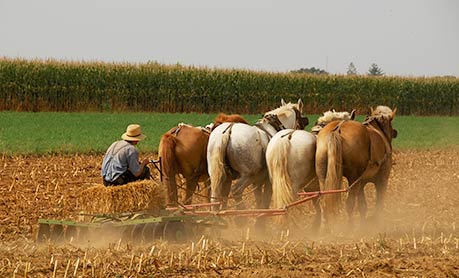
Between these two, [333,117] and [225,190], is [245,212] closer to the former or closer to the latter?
[225,190]

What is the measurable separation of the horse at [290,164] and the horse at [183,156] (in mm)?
1224

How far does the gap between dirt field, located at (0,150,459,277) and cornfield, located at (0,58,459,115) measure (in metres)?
21.3

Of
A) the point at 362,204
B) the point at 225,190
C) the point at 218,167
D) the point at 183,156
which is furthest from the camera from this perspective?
the point at 362,204

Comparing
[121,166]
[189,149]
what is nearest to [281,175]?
[189,149]

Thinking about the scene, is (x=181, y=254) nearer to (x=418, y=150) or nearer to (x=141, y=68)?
(x=418, y=150)

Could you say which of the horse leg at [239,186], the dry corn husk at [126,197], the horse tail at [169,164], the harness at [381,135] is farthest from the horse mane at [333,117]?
the dry corn husk at [126,197]

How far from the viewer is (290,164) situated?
37.8ft

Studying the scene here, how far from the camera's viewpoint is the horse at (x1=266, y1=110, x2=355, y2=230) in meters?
11.3

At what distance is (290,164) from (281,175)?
10.9 inches

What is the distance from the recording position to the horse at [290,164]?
1131 cm

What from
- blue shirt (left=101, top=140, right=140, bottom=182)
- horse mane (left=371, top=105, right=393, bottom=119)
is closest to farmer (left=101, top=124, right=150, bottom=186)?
blue shirt (left=101, top=140, right=140, bottom=182)

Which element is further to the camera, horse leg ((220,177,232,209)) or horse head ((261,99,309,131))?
Result: horse head ((261,99,309,131))

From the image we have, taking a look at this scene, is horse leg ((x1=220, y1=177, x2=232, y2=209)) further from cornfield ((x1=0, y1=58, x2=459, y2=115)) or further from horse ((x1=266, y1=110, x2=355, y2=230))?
cornfield ((x1=0, y1=58, x2=459, y2=115))

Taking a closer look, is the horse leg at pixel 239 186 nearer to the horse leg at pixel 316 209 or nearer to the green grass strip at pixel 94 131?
the horse leg at pixel 316 209
